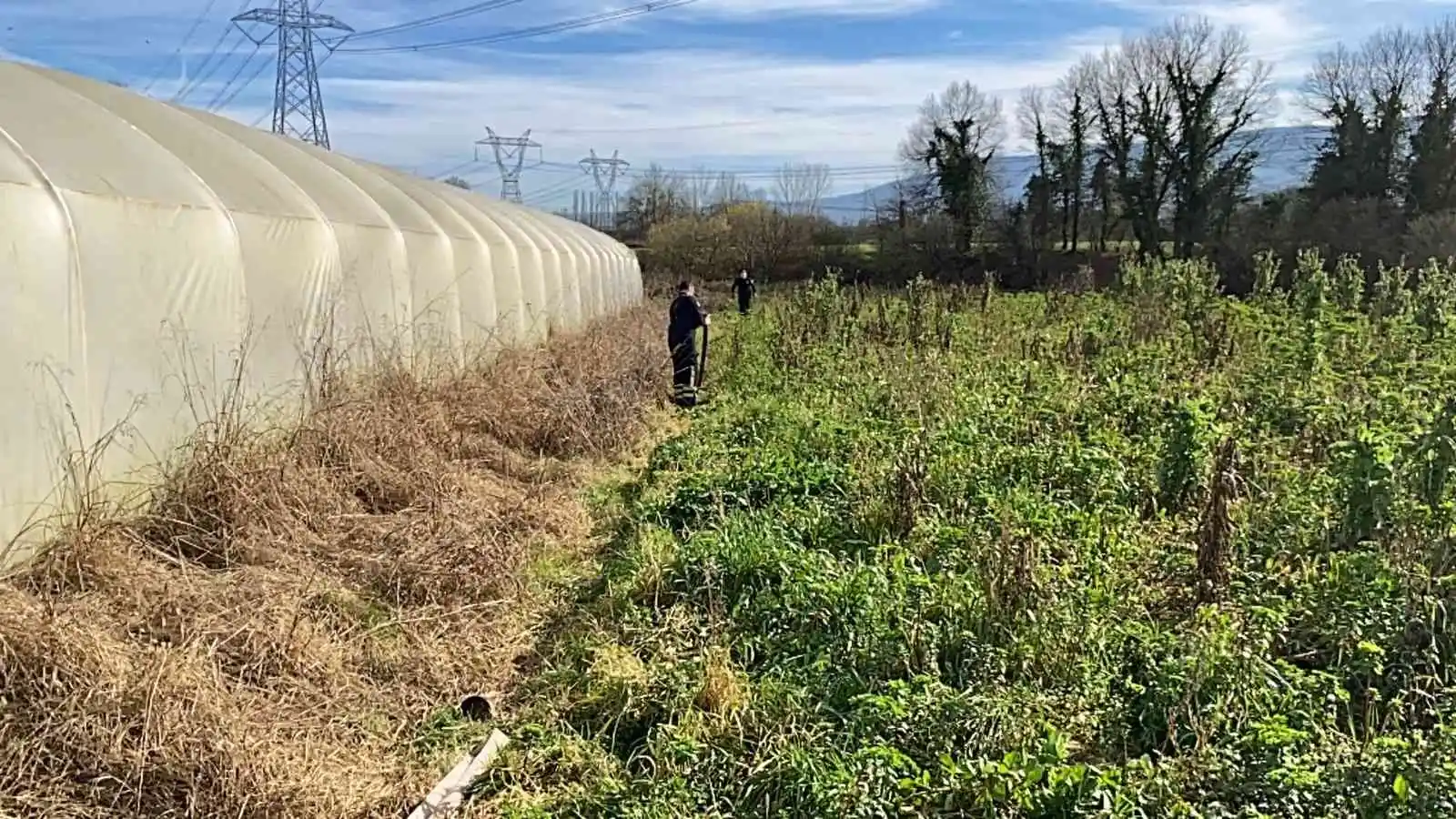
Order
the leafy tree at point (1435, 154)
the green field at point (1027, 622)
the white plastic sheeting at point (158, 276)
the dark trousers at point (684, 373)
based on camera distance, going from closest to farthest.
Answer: the green field at point (1027, 622), the white plastic sheeting at point (158, 276), the dark trousers at point (684, 373), the leafy tree at point (1435, 154)

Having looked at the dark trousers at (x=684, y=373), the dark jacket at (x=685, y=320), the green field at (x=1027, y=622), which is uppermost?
the dark jacket at (x=685, y=320)

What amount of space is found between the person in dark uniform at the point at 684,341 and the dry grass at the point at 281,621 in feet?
12.6

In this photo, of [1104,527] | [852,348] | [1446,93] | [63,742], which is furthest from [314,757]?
[1446,93]

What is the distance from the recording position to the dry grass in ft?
9.84

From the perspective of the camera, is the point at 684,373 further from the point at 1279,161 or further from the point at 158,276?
the point at 1279,161

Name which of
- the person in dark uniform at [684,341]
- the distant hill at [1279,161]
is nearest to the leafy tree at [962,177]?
the distant hill at [1279,161]

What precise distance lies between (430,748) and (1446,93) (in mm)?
36405

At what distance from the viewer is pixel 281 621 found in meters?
3.83

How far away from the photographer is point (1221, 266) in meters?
28.1

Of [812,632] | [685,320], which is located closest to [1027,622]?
[812,632]

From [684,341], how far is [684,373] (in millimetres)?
366

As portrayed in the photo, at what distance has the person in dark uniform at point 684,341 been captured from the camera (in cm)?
1058

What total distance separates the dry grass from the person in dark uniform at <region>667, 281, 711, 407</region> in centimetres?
385

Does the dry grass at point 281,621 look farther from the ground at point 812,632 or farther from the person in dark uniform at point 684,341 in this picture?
the person in dark uniform at point 684,341
